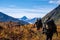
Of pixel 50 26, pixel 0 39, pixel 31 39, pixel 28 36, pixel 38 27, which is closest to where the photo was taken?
pixel 50 26

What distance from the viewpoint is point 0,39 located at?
217 ft

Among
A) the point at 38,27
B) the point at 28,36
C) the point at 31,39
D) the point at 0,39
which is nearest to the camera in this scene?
the point at 0,39

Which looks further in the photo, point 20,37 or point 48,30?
point 20,37

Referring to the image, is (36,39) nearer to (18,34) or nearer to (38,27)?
(18,34)

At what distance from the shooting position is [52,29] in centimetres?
5256

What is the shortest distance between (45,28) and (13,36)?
25198 mm

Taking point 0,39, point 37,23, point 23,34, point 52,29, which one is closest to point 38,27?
point 37,23

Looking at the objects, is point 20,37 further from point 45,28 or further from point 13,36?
point 45,28

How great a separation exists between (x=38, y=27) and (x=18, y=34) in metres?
18.5

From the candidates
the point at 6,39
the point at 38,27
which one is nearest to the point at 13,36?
the point at 6,39

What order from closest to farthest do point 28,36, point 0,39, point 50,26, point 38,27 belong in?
1. point 50,26
2. point 0,39
3. point 28,36
4. point 38,27

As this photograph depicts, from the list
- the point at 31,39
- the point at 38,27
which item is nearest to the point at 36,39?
the point at 31,39

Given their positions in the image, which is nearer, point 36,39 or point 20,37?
point 36,39

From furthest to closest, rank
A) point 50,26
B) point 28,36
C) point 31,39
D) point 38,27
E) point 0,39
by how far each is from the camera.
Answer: point 38,27
point 28,36
point 31,39
point 0,39
point 50,26
